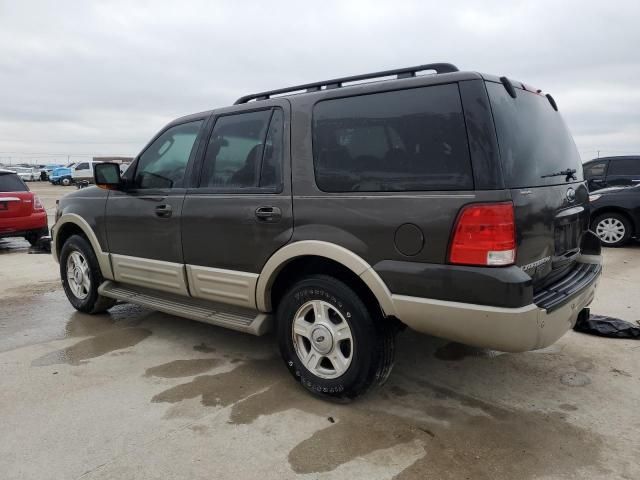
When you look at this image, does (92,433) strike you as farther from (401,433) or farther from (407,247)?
(407,247)

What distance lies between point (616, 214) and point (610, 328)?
219 inches

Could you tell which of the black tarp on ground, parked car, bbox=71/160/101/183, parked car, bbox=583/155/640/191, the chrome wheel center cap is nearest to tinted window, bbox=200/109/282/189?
the chrome wheel center cap

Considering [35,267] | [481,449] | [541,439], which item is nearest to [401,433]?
[481,449]

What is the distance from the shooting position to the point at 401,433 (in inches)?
112

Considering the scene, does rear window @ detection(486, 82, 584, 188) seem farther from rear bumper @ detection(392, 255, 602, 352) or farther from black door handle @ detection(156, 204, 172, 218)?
black door handle @ detection(156, 204, 172, 218)

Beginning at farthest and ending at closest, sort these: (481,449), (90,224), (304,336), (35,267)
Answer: (35,267) → (90,224) → (304,336) → (481,449)

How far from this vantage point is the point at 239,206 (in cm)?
356

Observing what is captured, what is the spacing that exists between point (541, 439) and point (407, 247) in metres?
1.27

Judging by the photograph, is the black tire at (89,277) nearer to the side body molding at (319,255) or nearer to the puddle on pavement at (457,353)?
the side body molding at (319,255)

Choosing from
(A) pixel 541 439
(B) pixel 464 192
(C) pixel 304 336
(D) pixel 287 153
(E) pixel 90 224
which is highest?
(D) pixel 287 153

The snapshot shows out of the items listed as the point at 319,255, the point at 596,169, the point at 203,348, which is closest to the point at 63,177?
the point at 596,169

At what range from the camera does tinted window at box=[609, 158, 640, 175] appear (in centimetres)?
1140

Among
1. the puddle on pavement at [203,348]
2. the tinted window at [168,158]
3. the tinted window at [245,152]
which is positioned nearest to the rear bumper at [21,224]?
the tinted window at [168,158]

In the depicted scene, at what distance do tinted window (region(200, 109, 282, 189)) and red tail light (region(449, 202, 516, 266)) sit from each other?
Result: 1326 mm
